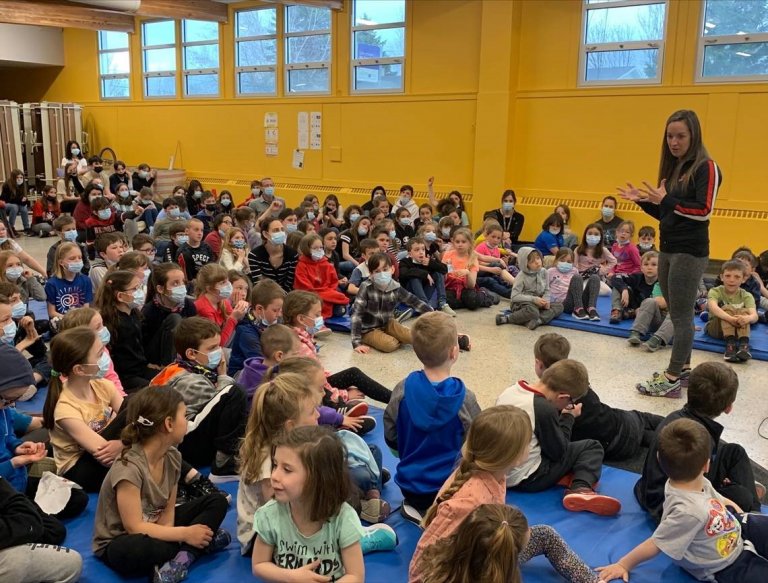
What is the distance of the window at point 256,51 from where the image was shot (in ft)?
44.1

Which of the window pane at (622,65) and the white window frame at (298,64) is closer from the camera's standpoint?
the window pane at (622,65)

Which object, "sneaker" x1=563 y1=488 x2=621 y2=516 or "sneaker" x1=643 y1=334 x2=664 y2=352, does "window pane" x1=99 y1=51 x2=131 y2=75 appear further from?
"sneaker" x1=563 y1=488 x2=621 y2=516

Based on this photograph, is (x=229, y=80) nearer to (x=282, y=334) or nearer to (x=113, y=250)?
(x=113, y=250)

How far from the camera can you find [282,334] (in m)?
3.63

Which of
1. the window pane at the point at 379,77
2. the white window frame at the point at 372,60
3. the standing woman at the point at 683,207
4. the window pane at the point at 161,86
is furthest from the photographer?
the window pane at the point at 161,86

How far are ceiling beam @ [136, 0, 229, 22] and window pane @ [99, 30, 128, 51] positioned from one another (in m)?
3.14

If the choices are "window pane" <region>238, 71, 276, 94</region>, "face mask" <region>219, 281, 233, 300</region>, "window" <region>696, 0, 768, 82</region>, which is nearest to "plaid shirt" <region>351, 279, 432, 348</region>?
"face mask" <region>219, 281, 233, 300</region>

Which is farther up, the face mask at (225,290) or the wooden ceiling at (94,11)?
the wooden ceiling at (94,11)

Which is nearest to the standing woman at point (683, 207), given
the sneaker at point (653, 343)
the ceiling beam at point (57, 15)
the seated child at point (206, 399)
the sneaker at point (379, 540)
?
the sneaker at point (653, 343)

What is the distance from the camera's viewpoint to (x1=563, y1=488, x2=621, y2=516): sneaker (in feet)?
10.6

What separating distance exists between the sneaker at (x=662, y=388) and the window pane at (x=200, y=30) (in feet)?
39.5

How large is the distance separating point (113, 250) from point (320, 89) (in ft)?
25.5

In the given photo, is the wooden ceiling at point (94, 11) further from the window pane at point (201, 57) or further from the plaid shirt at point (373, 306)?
the plaid shirt at point (373, 306)

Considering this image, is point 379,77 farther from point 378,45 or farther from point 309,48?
point 309,48
